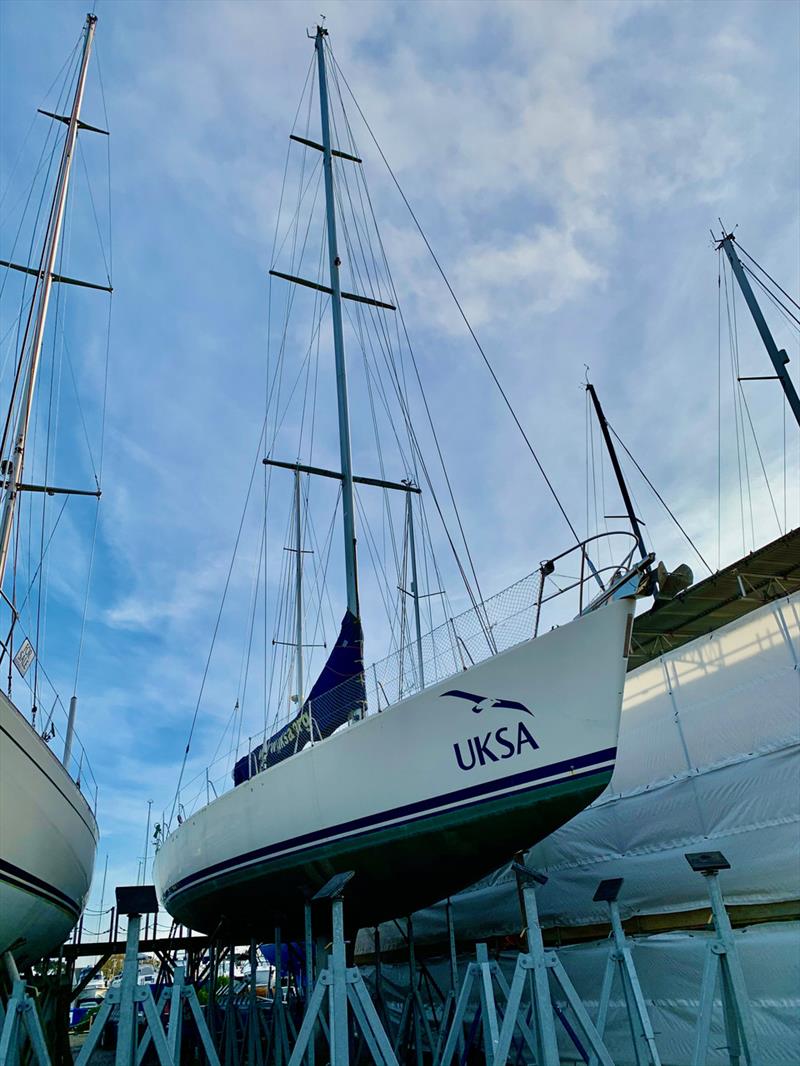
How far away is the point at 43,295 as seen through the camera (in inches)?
410

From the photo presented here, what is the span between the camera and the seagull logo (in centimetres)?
593

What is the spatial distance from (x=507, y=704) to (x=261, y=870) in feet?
11.2

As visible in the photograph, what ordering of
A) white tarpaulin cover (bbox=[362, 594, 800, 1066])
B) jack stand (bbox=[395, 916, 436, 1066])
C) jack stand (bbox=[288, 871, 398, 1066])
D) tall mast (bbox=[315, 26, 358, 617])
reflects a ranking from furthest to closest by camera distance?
tall mast (bbox=[315, 26, 358, 617]), jack stand (bbox=[395, 916, 436, 1066]), white tarpaulin cover (bbox=[362, 594, 800, 1066]), jack stand (bbox=[288, 871, 398, 1066])

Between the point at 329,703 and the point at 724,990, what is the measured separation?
13.9 ft

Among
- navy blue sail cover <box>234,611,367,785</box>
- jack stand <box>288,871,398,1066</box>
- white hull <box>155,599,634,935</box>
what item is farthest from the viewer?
navy blue sail cover <box>234,611,367,785</box>

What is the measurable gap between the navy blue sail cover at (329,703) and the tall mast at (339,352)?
0.48 metres

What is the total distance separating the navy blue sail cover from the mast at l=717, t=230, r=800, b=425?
7.78 metres

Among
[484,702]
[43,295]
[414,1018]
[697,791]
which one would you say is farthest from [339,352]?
[414,1018]

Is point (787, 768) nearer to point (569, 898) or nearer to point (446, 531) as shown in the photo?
point (569, 898)

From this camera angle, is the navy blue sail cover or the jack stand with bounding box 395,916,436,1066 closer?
the navy blue sail cover

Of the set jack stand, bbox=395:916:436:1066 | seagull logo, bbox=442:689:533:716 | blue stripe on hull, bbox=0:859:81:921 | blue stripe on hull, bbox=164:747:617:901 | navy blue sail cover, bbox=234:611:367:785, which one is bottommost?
jack stand, bbox=395:916:436:1066

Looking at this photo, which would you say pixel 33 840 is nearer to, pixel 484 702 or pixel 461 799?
pixel 461 799

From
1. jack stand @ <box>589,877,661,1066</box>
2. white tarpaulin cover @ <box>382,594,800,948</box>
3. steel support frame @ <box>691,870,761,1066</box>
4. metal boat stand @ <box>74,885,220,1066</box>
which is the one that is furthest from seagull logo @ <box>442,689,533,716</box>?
metal boat stand @ <box>74,885,220,1066</box>

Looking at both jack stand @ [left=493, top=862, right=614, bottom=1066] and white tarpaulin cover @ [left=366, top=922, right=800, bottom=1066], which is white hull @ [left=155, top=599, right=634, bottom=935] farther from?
white tarpaulin cover @ [left=366, top=922, right=800, bottom=1066]
